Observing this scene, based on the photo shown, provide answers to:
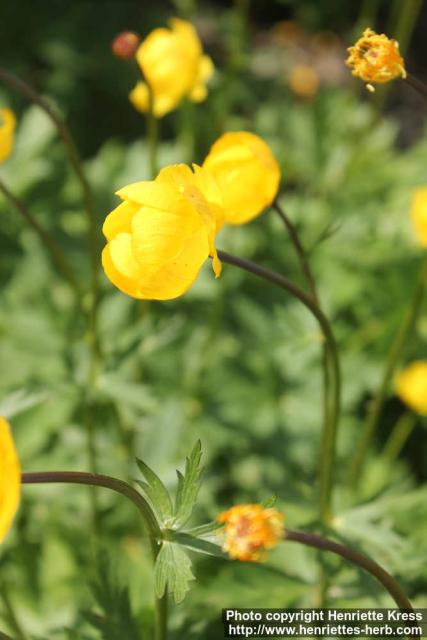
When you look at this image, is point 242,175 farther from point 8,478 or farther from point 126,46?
point 8,478

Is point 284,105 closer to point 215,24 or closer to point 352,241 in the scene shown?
point 352,241

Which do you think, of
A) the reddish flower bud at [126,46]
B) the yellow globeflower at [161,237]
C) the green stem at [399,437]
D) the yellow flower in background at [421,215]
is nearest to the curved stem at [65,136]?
the reddish flower bud at [126,46]

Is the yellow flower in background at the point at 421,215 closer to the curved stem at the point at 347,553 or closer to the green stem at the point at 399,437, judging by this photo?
the green stem at the point at 399,437

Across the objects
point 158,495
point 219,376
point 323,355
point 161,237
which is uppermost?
point 161,237

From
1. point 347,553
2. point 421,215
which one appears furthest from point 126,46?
point 421,215

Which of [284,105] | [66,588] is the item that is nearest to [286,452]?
[66,588]

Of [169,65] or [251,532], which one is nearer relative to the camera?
[251,532]
